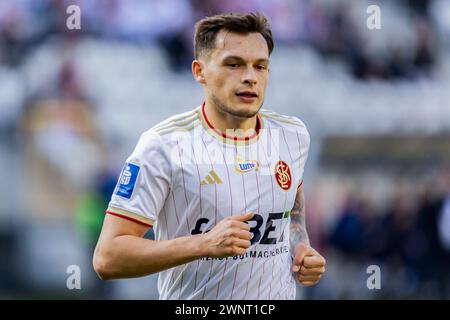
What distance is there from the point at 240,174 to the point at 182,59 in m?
5.55

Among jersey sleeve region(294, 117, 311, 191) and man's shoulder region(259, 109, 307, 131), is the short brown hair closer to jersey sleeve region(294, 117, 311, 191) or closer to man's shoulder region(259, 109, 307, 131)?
man's shoulder region(259, 109, 307, 131)

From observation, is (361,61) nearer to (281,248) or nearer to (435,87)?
(435,87)

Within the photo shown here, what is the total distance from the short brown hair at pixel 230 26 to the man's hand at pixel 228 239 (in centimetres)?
97

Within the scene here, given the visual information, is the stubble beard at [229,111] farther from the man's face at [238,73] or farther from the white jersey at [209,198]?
the white jersey at [209,198]

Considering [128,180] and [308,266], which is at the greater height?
[128,180]

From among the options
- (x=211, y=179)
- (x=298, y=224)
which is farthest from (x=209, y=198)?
(x=298, y=224)

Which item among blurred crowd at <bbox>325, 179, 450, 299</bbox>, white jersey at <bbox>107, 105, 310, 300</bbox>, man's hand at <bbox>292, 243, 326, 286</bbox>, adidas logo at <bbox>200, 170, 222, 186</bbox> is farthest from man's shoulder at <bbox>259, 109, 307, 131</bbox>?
blurred crowd at <bbox>325, 179, 450, 299</bbox>

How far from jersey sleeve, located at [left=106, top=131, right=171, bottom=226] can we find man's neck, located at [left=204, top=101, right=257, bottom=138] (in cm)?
33

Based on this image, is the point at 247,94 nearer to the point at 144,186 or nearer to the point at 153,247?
the point at 144,186

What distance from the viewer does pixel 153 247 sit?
331 centimetres

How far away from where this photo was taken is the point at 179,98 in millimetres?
8914

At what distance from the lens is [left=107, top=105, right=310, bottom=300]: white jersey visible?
347 centimetres

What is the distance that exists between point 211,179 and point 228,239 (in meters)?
0.48
